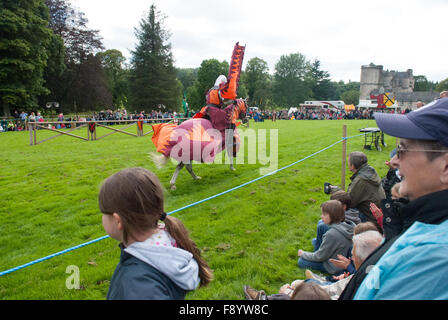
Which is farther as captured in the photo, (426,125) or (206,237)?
(206,237)

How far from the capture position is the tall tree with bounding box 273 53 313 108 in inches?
3246

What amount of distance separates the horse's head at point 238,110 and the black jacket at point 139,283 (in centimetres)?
659

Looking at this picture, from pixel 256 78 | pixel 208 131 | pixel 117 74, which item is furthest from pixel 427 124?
pixel 256 78

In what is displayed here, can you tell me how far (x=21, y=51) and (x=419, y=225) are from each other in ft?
127

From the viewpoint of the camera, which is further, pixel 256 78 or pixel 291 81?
pixel 291 81

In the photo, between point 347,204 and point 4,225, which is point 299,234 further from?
point 4,225

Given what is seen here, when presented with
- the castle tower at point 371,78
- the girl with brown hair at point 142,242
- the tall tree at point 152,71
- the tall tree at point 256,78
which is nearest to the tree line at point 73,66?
the tall tree at point 152,71

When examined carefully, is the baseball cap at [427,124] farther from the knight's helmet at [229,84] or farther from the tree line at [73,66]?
the tree line at [73,66]

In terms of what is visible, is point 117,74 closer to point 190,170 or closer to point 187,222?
point 190,170

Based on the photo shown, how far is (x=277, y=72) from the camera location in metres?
86.1

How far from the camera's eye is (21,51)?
102 ft

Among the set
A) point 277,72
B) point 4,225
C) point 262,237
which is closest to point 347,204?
point 262,237

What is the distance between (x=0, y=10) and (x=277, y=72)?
6806cm

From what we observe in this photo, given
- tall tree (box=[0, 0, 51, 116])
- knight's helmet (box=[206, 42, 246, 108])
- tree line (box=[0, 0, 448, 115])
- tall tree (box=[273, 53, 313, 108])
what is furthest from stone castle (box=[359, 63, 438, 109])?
knight's helmet (box=[206, 42, 246, 108])
